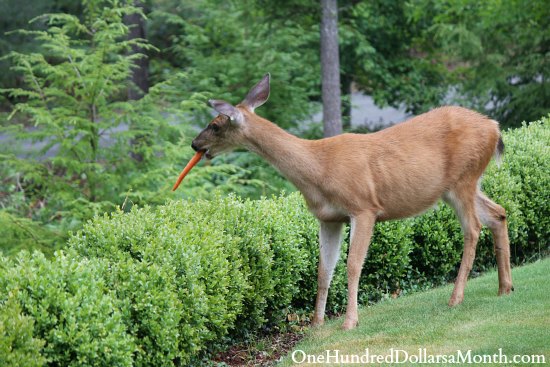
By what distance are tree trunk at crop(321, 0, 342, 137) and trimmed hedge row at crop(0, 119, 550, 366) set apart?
534 cm

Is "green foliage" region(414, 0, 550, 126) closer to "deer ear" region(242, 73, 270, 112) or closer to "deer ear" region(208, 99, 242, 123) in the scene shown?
"deer ear" region(242, 73, 270, 112)

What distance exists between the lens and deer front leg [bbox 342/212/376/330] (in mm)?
6750

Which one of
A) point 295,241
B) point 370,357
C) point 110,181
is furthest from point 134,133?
point 370,357

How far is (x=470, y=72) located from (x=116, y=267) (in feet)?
48.4

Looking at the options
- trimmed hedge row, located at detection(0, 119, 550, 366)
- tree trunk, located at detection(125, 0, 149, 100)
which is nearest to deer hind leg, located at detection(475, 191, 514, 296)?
trimmed hedge row, located at detection(0, 119, 550, 366)

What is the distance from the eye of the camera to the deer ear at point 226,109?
21.9 feet

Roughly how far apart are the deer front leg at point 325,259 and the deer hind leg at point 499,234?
4.53 feet

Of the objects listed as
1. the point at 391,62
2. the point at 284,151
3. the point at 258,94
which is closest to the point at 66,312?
the point at 284,151

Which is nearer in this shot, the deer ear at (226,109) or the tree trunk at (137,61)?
the deer ear at (226,109)

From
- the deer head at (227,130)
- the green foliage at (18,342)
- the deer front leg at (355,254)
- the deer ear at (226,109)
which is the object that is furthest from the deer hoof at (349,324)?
the green foliage at (18,342)

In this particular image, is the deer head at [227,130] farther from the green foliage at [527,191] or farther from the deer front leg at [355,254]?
the green foliage at [527,191]

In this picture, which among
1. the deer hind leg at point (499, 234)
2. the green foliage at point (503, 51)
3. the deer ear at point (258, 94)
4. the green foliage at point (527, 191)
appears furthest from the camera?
the green foliage at point (503, 51)

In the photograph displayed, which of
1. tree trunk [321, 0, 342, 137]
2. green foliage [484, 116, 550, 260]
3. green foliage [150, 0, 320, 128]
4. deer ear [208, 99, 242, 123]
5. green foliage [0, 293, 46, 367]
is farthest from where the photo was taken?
green foliage [150, 0, 320, 128]

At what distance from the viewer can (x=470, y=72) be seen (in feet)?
62.5
